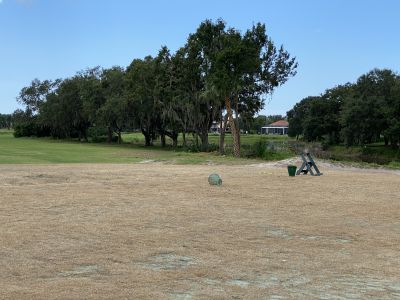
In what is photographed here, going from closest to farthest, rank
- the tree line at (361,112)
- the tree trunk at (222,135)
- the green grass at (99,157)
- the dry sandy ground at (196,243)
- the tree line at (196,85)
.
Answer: the dry sandy ground at (196,243) → the green grass at (99,157) → the tree line at (196,85) → the tree trunk at (222,135) → the tree line at (361,112)

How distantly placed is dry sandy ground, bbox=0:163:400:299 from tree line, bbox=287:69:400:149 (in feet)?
161

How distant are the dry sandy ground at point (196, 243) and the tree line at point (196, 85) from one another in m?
23.0

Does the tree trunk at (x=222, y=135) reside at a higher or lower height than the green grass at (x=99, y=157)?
higher

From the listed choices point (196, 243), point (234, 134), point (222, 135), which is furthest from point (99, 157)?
point (196, 243)

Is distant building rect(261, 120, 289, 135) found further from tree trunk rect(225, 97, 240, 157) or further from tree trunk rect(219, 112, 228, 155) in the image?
tree trunk rect(225, 97, 240, 157)

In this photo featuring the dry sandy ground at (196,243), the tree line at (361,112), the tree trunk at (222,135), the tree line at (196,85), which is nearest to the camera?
the dry sandy ground at (196,243)

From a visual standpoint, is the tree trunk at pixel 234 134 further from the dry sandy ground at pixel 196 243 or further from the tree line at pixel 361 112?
the tree line at pixel 361 112

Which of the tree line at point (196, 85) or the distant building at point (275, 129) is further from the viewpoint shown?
the distant building at point (275, 129)

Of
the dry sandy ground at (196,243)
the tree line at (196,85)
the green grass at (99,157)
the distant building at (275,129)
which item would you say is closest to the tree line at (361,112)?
the tree line at (196,85)

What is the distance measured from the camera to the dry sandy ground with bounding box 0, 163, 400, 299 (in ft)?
20.7

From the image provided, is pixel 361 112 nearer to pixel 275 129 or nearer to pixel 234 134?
pixel 234 134

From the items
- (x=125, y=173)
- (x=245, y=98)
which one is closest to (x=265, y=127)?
(x=245, y=98)

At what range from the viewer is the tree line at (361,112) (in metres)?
64.1

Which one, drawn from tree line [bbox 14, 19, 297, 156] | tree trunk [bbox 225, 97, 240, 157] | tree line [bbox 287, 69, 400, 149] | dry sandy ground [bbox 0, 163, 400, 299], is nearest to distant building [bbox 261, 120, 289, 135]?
tree line [bbox 287, 69, 400, 149]
